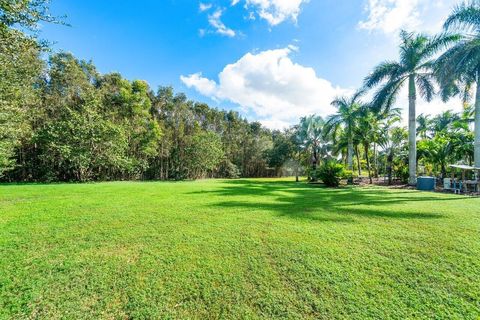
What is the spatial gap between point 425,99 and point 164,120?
29.0 metres

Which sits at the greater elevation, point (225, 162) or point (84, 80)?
point (84, 80)

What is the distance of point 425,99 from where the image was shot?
14969 millimetres

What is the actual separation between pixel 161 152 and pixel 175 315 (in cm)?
2984

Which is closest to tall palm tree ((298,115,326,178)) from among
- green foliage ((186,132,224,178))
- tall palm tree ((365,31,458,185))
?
tall palm tree ((365,31,458,185))

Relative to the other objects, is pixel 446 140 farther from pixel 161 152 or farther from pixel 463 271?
pixel 161 152

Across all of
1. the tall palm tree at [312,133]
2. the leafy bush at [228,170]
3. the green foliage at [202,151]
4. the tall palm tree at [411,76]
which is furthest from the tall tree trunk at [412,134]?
the leafy bush at [228,170]

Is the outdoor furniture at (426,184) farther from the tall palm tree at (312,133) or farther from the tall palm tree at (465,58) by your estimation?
the tall palm tree at (312,133)

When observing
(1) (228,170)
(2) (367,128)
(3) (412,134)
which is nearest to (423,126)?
(2) (367,128)

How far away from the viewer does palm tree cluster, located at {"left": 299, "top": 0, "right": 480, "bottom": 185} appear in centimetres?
1095

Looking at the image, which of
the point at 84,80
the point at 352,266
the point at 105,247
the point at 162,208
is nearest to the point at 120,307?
the point at 105,247

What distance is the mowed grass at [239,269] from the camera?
89.2 inches

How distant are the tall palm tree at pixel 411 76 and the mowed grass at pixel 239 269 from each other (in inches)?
486

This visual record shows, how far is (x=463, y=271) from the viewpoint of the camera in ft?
9.28

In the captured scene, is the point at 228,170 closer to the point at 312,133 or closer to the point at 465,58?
the point at 312,133
